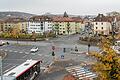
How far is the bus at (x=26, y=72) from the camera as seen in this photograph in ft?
Result: 79.7

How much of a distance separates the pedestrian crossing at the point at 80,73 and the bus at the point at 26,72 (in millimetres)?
4590

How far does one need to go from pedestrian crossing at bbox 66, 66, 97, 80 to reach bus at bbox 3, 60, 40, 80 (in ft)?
15.1

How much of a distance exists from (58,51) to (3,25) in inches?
2435

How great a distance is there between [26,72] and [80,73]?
350 inches

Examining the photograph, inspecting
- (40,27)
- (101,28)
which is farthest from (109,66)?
(40,27)

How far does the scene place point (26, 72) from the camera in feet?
86.5

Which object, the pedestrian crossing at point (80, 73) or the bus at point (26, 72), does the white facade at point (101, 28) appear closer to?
the pedestrian crossing at point (80, 73)

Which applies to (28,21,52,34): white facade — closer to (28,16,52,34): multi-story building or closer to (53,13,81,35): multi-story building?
(28,16,52,34): multi-story building

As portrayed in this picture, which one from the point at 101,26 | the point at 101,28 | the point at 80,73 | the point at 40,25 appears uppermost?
the point at 101,26

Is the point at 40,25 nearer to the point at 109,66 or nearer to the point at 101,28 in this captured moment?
the point at 101,28

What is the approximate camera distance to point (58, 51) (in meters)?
52.9

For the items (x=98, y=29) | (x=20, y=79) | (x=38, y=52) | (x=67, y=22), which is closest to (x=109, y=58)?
(x=20, y=79)

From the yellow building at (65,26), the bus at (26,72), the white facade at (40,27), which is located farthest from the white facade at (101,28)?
the bus at (26,72)

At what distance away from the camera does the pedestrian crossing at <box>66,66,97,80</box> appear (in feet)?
103
